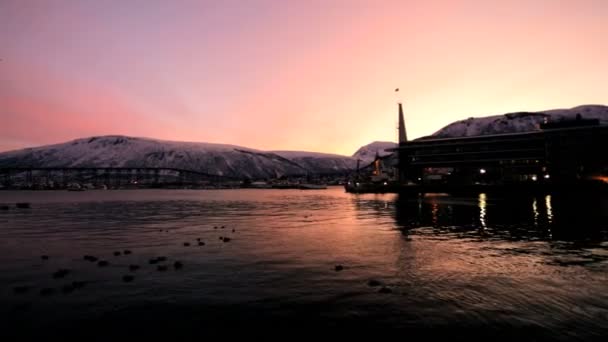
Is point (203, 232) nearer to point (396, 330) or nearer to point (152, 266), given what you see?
point (152, 266)

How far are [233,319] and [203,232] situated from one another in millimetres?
29211

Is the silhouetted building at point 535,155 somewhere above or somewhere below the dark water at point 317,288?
above

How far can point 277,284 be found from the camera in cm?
1925

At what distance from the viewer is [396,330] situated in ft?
42.9

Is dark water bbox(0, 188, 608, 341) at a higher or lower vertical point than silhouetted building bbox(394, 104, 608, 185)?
lower

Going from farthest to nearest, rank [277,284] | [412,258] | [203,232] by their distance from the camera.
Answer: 1. [203,232]
2. [412,258]
3. [277,284]

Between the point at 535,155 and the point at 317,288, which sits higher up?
the point at 535,155

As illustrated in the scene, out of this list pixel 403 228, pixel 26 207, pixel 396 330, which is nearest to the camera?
pixel 396 330

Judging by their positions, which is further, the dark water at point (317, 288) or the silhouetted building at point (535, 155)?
the silhouetted building at point (535, 155)

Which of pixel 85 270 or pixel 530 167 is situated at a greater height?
pixel 530 167

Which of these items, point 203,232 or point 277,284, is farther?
point 203,232

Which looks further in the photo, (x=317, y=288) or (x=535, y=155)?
(x=535, y=155)

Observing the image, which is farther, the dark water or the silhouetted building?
the silhouetted building

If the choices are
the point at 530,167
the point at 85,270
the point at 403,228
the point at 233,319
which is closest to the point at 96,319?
the point at 233,319
